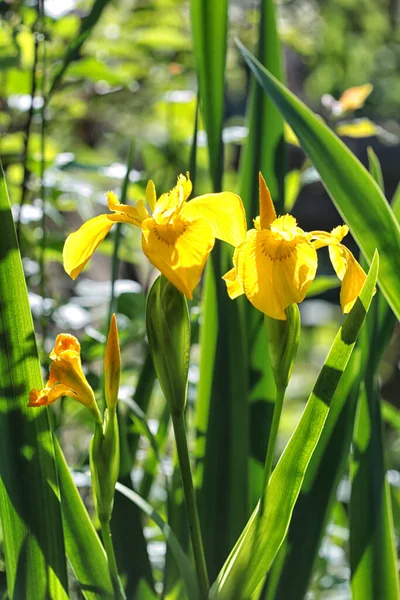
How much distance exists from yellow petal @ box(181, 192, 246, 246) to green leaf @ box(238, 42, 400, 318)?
121mm

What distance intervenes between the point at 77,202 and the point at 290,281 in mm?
599

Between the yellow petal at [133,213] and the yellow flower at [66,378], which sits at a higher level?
the yellow petal at [133,213]

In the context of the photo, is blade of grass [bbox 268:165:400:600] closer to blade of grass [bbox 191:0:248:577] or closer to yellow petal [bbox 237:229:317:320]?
blade of grass [bbox 191:0:248:577]

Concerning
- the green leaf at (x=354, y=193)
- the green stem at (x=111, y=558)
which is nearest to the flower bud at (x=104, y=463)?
the green stem at (x=111, y=558)

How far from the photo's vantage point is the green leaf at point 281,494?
0.45 metres

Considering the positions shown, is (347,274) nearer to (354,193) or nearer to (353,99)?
(354,193)

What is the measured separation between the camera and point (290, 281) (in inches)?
16.0

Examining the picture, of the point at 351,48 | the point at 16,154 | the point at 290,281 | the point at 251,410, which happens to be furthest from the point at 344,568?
the point at 351,48

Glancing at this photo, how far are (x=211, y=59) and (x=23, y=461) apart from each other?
1.16 feet

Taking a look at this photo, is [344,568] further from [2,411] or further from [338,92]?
[338,92]

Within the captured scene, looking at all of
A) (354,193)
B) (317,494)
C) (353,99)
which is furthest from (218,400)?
(353,99)

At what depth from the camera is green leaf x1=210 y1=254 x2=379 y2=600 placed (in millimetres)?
449

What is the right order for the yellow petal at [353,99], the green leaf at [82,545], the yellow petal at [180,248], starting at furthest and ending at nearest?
the yellow petal at [353,99] → the green leaf at [82,545] → the yellow petal at [180,248]

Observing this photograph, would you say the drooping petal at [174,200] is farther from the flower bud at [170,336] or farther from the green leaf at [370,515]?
the green leaf at [370,515]
